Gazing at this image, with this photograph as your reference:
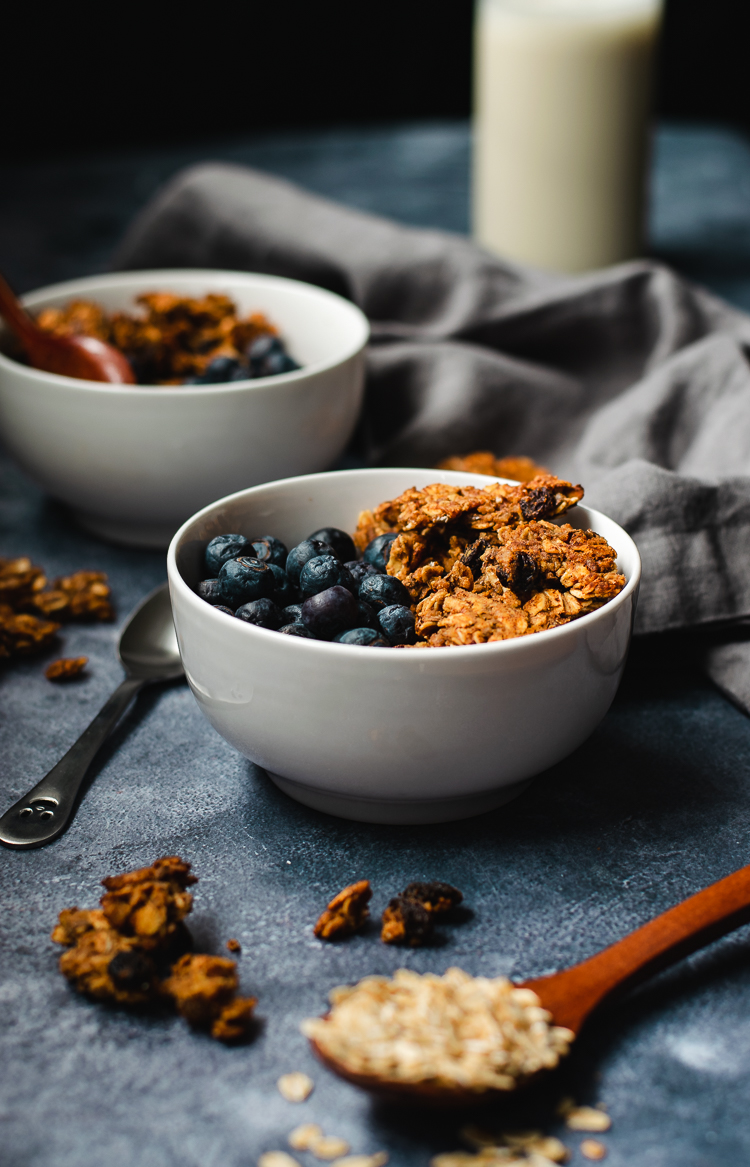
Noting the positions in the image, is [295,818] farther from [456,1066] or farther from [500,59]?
[500,59]

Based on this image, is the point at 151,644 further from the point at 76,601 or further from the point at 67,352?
the point at 67,352

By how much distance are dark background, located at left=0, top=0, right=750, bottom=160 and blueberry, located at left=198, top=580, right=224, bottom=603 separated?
88.9 inches

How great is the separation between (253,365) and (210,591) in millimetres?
466

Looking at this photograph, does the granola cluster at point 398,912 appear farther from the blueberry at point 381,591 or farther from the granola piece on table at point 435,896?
the blueberry at point 381,591

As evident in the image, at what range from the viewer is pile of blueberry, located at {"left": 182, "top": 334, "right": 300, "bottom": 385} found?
1.07m

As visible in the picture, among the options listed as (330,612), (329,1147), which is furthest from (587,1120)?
(330,612)

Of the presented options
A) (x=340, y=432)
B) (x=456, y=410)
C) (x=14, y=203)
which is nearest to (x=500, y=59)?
(x=456, y=410)

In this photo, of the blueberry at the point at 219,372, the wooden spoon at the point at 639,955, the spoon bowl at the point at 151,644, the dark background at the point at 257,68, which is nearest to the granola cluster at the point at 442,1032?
the wooden spoon at the point at 639,955

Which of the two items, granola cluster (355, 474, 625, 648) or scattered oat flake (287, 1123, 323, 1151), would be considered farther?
granola cluster (355, 474, 625, 648)

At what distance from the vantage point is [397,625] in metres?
0.70

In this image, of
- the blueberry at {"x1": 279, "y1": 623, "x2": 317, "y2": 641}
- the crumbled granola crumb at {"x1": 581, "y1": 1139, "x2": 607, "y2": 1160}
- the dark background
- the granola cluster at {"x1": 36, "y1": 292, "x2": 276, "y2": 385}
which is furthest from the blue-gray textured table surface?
the dark background

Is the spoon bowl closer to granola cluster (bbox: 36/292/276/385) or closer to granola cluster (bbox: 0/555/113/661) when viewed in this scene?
granola cluster (bbox: 0/555/113/661)

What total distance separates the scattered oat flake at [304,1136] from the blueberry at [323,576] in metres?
0.33

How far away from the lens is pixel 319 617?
694 mm
